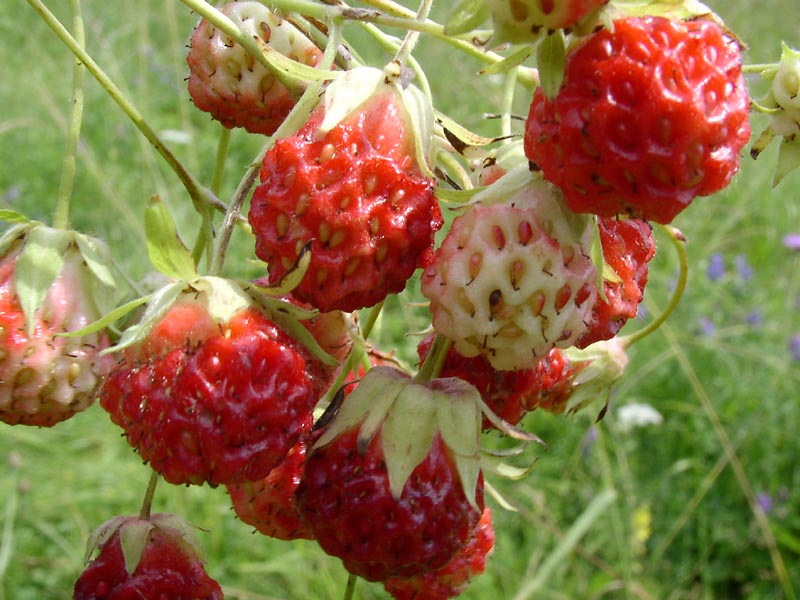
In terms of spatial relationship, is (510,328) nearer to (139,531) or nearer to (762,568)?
(139,531)

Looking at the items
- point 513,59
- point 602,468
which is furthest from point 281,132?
point 602,468

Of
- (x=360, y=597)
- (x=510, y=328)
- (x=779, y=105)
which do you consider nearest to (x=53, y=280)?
(x=510, y=328)

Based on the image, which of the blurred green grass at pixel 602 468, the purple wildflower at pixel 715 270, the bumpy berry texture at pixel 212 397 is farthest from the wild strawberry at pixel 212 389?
the purple wildflower at pixel 715 270

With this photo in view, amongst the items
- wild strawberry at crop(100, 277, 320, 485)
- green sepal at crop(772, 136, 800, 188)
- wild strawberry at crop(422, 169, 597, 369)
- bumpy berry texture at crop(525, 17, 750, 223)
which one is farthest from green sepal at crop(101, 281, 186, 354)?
green sepal at crop(772, 136, 800, 188)

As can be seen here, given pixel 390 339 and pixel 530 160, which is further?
pixel 390 339

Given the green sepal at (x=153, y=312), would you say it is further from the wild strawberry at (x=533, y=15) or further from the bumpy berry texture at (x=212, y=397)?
the wild strawberry at (x=533, y=15)

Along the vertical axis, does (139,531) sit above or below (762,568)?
above

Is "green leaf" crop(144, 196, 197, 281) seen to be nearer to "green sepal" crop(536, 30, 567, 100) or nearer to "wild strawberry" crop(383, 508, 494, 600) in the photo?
"green sepal" crop(536, 30, 567, 100)
